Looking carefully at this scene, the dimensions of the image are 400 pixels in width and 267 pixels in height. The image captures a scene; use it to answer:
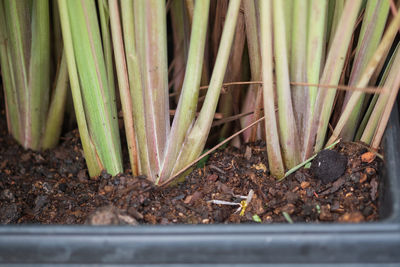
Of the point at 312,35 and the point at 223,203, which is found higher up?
the point at 312,35

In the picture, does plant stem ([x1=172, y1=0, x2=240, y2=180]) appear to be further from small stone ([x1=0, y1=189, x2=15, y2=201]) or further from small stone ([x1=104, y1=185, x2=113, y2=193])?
small stone ([x1=0, y1=189, x2=15, y2=201])

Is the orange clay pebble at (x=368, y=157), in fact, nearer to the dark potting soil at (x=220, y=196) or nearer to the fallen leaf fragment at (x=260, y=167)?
the dark potting soil at (x=220, y=196)

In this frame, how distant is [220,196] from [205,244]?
18 cm

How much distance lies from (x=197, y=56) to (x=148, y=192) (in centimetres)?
20

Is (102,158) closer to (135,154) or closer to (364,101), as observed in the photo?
(135,154)

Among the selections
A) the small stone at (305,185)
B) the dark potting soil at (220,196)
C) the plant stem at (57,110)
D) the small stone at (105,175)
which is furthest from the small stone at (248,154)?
the plant stem at (57,110)

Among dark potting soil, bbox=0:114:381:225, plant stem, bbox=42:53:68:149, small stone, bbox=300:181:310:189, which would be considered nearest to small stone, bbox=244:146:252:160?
dark potting soil, bbox=0:114:381:225

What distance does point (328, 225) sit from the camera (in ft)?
1.56

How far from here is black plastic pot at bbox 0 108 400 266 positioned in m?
0.47

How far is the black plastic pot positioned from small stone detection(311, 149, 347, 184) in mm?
134

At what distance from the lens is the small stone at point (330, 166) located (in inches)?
24.1

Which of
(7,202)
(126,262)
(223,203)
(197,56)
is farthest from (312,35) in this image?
(7,202)

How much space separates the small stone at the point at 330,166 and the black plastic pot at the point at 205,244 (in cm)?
13

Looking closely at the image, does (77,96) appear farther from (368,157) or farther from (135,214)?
(368,157)
